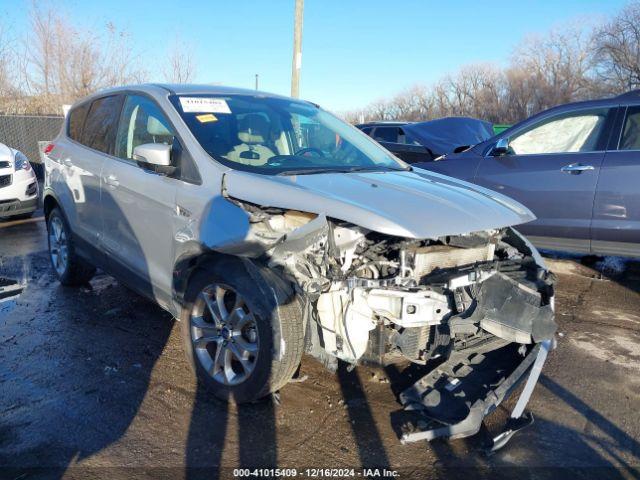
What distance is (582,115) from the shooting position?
5.32 meters

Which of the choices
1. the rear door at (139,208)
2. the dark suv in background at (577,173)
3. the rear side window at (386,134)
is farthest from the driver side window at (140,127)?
the rear side window at (386,134)

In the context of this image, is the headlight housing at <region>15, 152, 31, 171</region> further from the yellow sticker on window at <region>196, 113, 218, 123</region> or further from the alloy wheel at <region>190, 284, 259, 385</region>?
the alloy wheel at <region>190, 284, 259, 385</region>

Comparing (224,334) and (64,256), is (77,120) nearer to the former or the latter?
(64,256)

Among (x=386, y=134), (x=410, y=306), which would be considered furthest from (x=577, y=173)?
(x=386, y=134)

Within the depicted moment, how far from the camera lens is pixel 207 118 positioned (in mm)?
3547

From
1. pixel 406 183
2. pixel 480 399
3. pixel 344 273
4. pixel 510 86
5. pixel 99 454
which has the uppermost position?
pixel 510 86

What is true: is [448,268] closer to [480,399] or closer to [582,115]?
[480,399]

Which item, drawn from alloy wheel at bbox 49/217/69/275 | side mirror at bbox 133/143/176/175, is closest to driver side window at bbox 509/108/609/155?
side mirror at bbox 133/143/176/175

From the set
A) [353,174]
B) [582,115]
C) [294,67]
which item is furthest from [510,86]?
[353,174]

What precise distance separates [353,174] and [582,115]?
3.21m

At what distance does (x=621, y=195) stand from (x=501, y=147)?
1.25 metres

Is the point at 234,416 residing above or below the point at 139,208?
below

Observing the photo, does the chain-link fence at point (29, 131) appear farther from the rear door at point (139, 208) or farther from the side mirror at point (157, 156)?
the side mirror at point (157, 156)

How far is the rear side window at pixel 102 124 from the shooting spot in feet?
13.9
